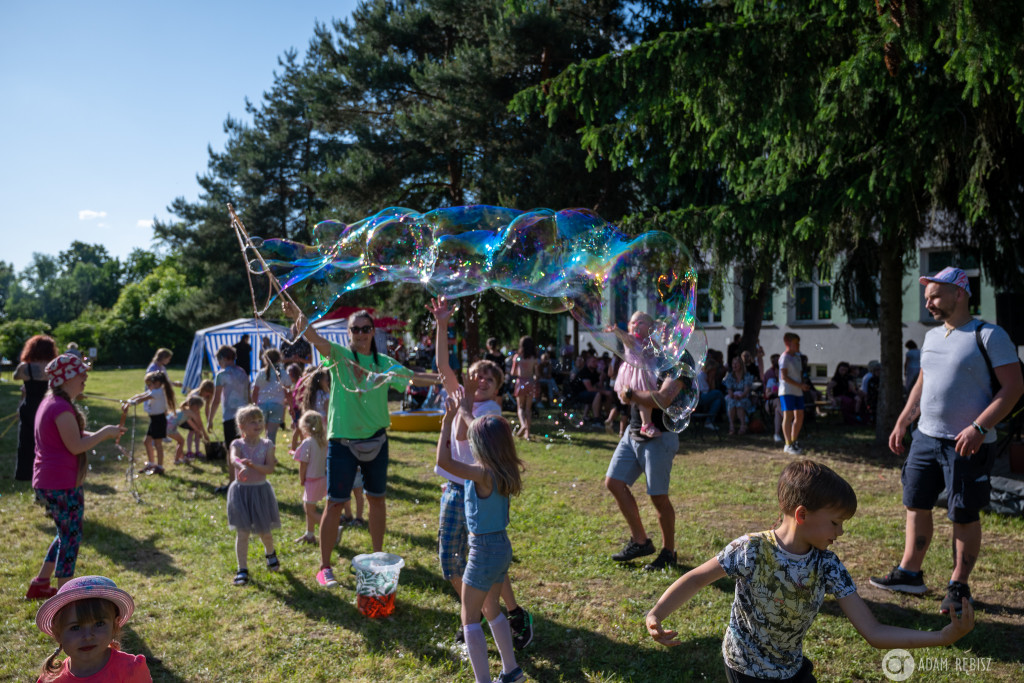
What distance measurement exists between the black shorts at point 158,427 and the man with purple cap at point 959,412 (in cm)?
900

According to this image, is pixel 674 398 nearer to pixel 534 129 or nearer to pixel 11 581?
pixel 11 581

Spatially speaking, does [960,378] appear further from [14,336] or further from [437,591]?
[14,336]

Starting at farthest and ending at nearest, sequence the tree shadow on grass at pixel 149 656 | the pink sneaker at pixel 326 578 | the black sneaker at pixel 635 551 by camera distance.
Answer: the black sneaker at pixel 635 551
the pink sneaker at pixel 326 578
the tree shadow on grass at pixel 149 656

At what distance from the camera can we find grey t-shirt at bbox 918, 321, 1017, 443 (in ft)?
A: 13.8

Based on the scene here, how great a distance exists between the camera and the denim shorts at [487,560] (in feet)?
11.3

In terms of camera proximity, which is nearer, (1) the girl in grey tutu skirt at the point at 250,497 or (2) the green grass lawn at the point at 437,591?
(2) the green grass lawn at the point at 437,591

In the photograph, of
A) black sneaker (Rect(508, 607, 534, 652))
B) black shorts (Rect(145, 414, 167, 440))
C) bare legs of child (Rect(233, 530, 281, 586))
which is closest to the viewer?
black sneaker (Rect(508, 607, 534, 652))


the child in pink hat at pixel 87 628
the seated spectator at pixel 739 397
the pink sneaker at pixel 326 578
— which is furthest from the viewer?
the seated spectator at pixel 739 397

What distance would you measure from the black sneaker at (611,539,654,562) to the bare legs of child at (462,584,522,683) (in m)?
2.15

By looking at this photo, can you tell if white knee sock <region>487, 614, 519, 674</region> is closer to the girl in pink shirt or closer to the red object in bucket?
the red object in bucket

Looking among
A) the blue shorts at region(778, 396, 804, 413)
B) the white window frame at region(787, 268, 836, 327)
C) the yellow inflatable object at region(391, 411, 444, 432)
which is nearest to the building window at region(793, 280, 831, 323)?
the white window frame at region(787, 268, 836, 327)

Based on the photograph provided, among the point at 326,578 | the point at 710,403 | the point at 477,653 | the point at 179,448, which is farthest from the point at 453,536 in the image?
the point at 710,403

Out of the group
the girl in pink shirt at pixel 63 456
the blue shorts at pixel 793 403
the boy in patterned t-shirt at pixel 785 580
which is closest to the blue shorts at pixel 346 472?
the girl in pink shirt at pixel 63 456

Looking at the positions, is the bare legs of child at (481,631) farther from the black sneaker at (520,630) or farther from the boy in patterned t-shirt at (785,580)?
the boy in patterned t-shirt at (785,580)
